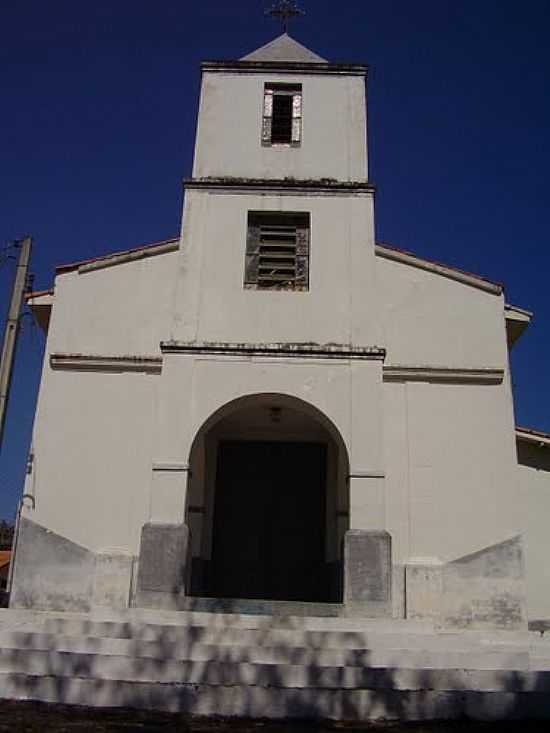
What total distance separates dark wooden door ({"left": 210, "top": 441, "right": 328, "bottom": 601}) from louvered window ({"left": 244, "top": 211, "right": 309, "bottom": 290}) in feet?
10.6

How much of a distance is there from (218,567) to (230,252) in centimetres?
546

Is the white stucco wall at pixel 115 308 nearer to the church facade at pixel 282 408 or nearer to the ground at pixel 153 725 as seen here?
the church facade at pixel 282 408

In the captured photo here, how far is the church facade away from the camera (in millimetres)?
11305

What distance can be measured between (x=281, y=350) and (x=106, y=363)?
3118 mm

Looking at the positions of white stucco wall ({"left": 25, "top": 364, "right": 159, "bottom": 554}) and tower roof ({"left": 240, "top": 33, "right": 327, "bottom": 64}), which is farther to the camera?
tower roof ({"left": 240, "top": 33, "right": 327, "bottom": 64})

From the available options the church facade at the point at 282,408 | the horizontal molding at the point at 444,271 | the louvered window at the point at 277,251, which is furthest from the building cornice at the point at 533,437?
the louvered window at the point at 277,251

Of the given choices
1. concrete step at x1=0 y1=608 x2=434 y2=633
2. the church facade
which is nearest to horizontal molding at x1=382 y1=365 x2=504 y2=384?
the church facade

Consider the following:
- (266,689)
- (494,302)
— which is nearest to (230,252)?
(494,302)

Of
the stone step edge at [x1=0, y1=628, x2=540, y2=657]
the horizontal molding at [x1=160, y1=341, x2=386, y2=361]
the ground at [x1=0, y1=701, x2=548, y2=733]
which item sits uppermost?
the horizontal molding at [x1=160, y1=341, x2=386, y2=361]

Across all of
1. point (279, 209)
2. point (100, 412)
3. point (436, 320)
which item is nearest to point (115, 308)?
point (100, 412)

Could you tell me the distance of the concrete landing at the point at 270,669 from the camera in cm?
607

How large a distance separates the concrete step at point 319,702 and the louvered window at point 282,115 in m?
9.92

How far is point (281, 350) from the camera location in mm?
11523

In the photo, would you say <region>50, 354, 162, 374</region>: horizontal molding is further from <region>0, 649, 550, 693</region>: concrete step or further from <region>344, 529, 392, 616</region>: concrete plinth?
<region>0, 649, 550, 693</region>: concrete step
